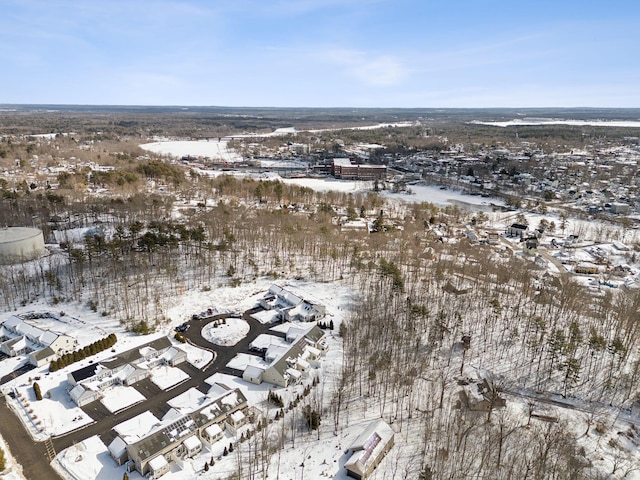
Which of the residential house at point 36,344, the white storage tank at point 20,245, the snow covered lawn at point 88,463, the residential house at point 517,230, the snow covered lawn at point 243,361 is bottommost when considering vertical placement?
the snow covered lawn at point 88,463

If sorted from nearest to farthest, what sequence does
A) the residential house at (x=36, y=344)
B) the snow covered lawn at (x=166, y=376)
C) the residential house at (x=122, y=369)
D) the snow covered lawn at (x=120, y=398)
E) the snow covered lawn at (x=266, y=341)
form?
the snow covered lawn at (x=120, y=398) < the residential house at (x=122, y=369) < the snow covered lawn at (x=166, y=376) < the residential house at (x=36, y=344) < the snow covered lawn at (x=266, y=341)

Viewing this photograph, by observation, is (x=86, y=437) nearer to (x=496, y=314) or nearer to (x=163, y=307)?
(x=163, y=307)

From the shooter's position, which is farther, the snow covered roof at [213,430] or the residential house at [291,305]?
the residential house at [291,305]

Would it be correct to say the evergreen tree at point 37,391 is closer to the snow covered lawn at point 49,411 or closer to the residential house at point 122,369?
the snow covered lawn at point 49,411

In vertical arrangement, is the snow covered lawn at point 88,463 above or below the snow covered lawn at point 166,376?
below

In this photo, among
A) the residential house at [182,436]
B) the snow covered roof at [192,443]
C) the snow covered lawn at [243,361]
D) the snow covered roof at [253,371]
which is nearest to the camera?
the residential house at [182,436]

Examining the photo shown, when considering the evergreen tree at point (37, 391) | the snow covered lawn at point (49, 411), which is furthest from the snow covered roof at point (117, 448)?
the evergreen tree at point (37, 391)

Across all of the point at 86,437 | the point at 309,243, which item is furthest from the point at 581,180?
the point at 86,437

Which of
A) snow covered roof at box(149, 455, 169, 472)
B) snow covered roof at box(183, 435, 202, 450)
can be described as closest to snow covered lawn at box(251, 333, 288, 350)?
snow covered roof at box(183, 435, 202, 450)
